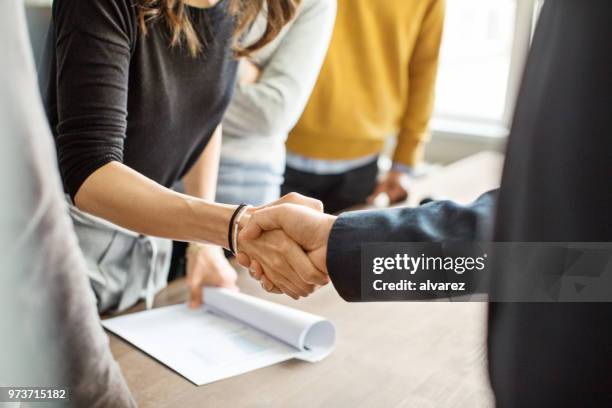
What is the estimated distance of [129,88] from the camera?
0.96 metres

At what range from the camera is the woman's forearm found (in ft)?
2.95

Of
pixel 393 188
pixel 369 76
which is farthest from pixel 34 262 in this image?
pixel 393 188

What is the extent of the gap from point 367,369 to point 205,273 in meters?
0.34

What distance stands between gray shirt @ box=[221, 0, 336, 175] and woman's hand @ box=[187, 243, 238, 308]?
29 centimetres

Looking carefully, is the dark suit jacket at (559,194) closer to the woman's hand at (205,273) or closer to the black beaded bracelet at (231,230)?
the black beaded bracelet at (231,230)

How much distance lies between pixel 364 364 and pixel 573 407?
345mm

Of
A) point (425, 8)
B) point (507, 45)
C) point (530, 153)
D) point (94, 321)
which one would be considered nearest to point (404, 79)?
point (425, 8)

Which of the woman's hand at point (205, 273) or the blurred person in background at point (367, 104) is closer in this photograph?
the woman's hand at point (205, 273)

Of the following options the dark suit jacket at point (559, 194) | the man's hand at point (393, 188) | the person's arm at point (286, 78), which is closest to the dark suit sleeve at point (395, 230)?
the dark suit jacket at point (559, 194)

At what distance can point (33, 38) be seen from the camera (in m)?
0.97

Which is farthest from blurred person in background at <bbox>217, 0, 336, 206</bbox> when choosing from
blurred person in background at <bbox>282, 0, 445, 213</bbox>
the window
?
the window

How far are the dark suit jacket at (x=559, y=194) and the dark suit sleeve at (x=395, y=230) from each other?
13cm

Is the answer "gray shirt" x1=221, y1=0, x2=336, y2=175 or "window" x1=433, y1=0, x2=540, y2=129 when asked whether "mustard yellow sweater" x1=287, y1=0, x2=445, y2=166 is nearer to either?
"gray shirt" x1=221, y1=0, x2=336, y2=175
